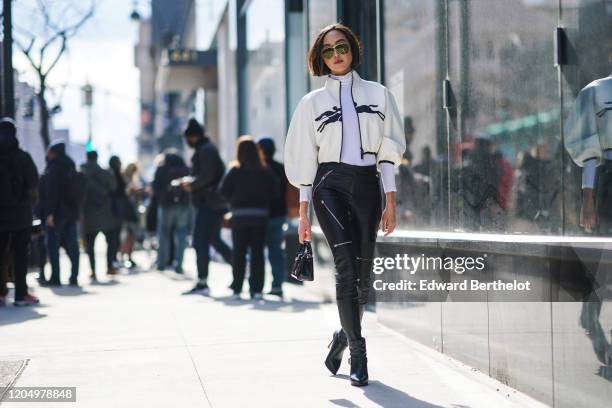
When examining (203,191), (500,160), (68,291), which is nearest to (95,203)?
(68,291)

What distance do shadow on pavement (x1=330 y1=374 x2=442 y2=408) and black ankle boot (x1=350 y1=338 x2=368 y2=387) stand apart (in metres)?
0.05

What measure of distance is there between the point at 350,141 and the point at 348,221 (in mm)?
428

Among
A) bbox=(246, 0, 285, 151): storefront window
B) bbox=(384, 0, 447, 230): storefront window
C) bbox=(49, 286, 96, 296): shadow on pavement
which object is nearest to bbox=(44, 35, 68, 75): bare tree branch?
bbox=(246, 0, 285, 151): storefront window

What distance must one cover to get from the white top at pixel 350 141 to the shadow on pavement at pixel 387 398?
107cm

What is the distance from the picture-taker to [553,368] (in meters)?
4.79

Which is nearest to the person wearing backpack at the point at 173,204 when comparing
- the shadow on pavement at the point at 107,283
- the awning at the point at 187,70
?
the shadow on pavement at the point at 107,283

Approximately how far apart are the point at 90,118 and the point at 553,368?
4897cm

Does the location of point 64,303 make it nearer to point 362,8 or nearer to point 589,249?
point 362,8

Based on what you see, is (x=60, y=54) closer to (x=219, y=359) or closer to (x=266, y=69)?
(x=266, y=69)

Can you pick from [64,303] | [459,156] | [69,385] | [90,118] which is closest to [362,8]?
[459,156]

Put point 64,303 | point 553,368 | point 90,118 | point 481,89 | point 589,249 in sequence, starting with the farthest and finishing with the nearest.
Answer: point 90,118 < point 64,303 < point 481,89 < point 553,368 < point 589,249

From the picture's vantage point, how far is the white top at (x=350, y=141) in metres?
5.49

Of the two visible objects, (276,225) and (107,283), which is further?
(107,283)

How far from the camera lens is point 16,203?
10.0 m
